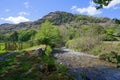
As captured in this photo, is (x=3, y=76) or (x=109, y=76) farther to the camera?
(x=109, y=76)

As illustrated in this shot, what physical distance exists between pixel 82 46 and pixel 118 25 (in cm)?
6306

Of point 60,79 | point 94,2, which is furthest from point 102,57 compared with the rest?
point 94,2

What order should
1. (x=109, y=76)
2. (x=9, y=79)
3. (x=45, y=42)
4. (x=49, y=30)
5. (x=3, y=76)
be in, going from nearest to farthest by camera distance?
(x=9, y=79) → (x=3, y=76) → (x=109, y=76) → (x=45, y=42) → (x=49, y=30)

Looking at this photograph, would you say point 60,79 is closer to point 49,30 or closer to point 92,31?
point 49,30

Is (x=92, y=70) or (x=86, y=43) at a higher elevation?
(x=86, y=43)

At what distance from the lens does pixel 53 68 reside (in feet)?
74.5

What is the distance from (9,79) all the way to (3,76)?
5.22 feet

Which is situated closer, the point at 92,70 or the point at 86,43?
the point at 92,70

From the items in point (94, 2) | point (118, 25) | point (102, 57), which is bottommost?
point (102, 57)

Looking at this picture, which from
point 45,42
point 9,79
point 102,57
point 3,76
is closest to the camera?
point 9,79

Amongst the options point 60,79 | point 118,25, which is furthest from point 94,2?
point 60,79

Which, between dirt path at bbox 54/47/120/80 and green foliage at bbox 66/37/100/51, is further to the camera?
green foliage at bbox 66/37/100/51

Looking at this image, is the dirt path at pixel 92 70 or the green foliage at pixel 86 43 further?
the green foliage at pixel 86 43

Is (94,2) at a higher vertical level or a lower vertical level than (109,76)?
higher
